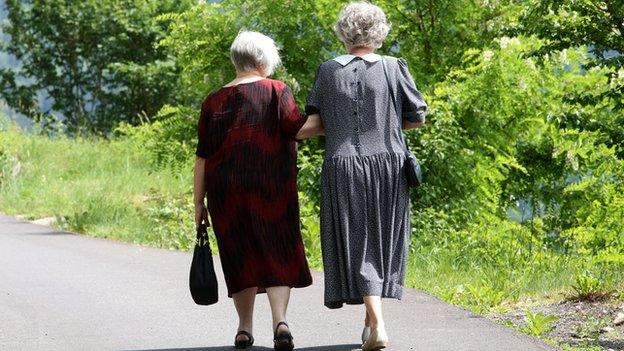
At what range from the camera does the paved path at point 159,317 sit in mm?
7922

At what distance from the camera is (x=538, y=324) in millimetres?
8133

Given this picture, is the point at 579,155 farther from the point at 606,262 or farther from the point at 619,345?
the point at 619,345

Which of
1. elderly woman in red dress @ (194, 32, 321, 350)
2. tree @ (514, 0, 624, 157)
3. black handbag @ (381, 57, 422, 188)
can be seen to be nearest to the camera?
black handbag @ (381, 57, 422, 188)

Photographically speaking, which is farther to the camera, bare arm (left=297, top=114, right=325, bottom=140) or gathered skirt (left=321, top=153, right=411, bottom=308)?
bare arm (left=297, top=114, right=325, bottom=140)

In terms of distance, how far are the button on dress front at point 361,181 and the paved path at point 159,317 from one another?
0.54 meters

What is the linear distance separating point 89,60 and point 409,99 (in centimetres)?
3325

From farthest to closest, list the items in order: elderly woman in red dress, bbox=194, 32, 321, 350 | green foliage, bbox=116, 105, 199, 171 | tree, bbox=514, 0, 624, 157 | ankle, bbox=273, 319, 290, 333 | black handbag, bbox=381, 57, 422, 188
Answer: green foliage, bbox=116, 105, 199, 171 < tree, bbox=514, 0, 624, 157 < elderly woman in red dress, bbox=194, 32, 321, 350 < ankle, bbox=273, 319, 290, 333 < black handbag, bbox=381, 57, 422, 188

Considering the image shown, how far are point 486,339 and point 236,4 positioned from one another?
938 cm

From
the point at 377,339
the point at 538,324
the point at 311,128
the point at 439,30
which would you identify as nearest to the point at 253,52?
the point at 311,128

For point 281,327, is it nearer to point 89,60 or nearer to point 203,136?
point 203,136

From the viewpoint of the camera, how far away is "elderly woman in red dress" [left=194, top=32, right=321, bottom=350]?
7.47 m

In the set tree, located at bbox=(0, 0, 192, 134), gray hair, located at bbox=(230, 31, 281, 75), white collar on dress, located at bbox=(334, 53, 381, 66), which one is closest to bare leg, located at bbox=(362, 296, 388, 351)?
white collar on dress, located at bbox=(334, 53, 381, 66)

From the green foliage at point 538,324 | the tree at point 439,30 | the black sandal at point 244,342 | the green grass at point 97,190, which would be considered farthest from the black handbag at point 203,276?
the tree at point 439,30

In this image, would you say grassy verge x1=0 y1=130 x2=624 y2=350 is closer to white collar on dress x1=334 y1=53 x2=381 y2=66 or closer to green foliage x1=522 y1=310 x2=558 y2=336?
green foliage x1=522 y1=310 x2=558 y2=336
